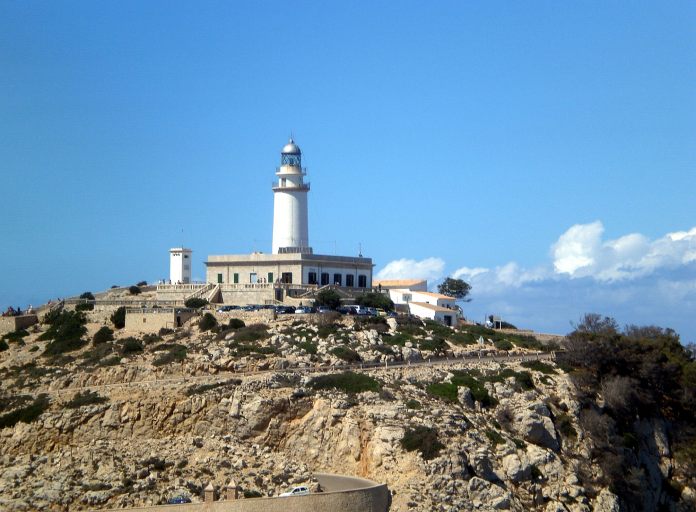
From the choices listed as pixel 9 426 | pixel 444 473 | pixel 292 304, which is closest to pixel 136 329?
pixel 292 304

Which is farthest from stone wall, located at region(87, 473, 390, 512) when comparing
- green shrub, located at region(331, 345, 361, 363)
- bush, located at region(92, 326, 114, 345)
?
bush, located at region(92, 326, 114, 345)

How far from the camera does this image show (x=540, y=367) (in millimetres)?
51219

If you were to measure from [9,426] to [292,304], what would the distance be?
65.1 feet

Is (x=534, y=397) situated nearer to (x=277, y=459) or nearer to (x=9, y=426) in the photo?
(x=277, y=459)

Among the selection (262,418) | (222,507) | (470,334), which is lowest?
(222,507)

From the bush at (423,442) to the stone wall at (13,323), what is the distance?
28.2 m

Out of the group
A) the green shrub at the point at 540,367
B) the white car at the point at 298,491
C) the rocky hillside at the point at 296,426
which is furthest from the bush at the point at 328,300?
the white car at the point at 298,491

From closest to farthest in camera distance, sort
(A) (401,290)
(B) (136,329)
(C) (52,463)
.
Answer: (C) (52,463) → (B) (136,329) → (A) (401,290)

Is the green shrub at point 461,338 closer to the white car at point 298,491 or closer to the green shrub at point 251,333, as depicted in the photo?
the green shrub at point 251,333

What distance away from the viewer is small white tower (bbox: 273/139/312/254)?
65.9 meters

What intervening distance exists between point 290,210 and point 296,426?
25.1 m

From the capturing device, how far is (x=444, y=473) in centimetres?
3969

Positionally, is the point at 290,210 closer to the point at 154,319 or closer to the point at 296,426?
the point at 154,319

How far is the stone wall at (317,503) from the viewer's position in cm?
3462
